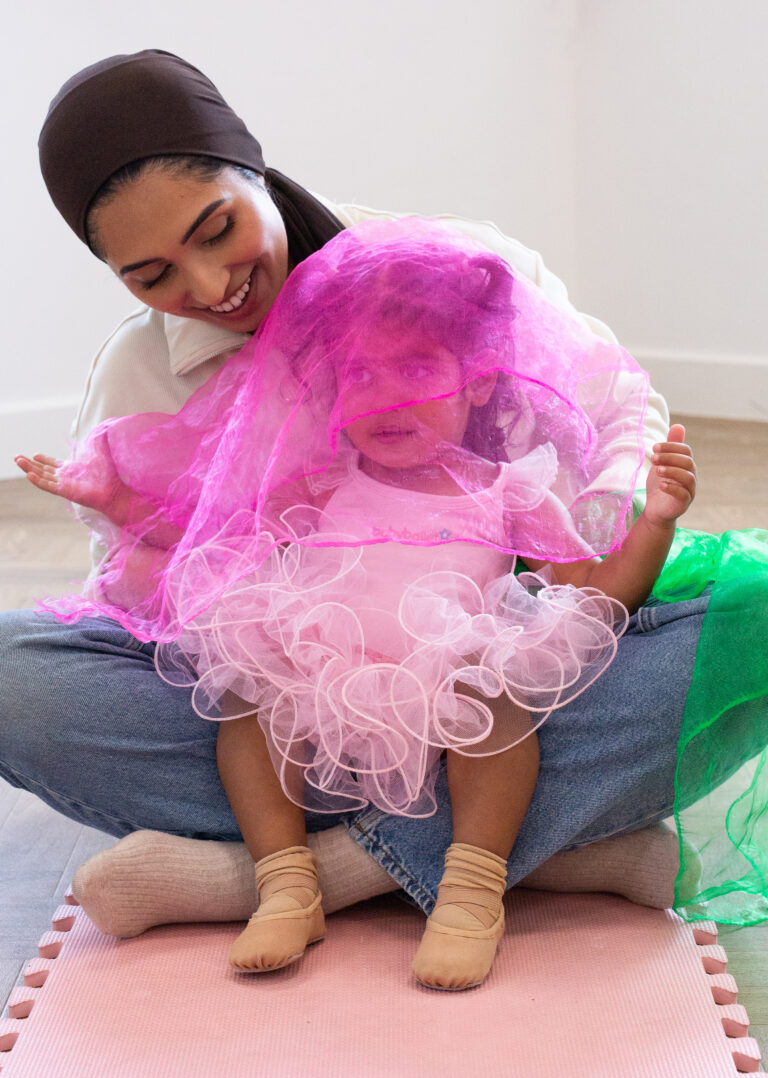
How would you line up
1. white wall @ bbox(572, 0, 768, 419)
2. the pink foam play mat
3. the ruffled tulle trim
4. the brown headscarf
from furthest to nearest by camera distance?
1. white wall @ bbox(572, 0, 768, 419)
2. the brown headscarf
3. the ruffled tulle trim
4. the pink foam play mat

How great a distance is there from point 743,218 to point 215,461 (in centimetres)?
225

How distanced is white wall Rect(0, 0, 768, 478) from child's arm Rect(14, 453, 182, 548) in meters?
1.96

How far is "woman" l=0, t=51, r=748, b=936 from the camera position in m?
1.16

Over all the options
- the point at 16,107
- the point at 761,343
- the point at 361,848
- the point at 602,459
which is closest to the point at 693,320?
the point at 761,343

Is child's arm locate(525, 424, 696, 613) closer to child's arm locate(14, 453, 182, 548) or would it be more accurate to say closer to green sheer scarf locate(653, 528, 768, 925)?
green sheer scarf locate(653, 528, 768, 925)

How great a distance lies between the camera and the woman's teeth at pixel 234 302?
1.28m

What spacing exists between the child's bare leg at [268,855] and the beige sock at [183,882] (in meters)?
0.05

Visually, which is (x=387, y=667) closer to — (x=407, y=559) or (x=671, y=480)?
(x=407, y=559)

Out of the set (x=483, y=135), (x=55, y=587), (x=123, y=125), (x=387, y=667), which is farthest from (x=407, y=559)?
(x=483, y=135)

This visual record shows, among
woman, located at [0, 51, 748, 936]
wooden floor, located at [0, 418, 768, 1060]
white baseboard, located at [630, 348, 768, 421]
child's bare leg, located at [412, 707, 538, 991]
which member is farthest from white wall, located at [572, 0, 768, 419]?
child's bare leg, located at [412, 707, 538, 991]

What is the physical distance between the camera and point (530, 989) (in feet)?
3.49

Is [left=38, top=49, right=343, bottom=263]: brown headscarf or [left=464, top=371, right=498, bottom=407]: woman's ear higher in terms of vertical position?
[left=38, top=49, right=343, bottom=263]: brown headscarf

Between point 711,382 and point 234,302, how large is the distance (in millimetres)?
2222

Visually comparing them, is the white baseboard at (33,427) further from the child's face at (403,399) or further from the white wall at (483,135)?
the child's face at (403,399)
